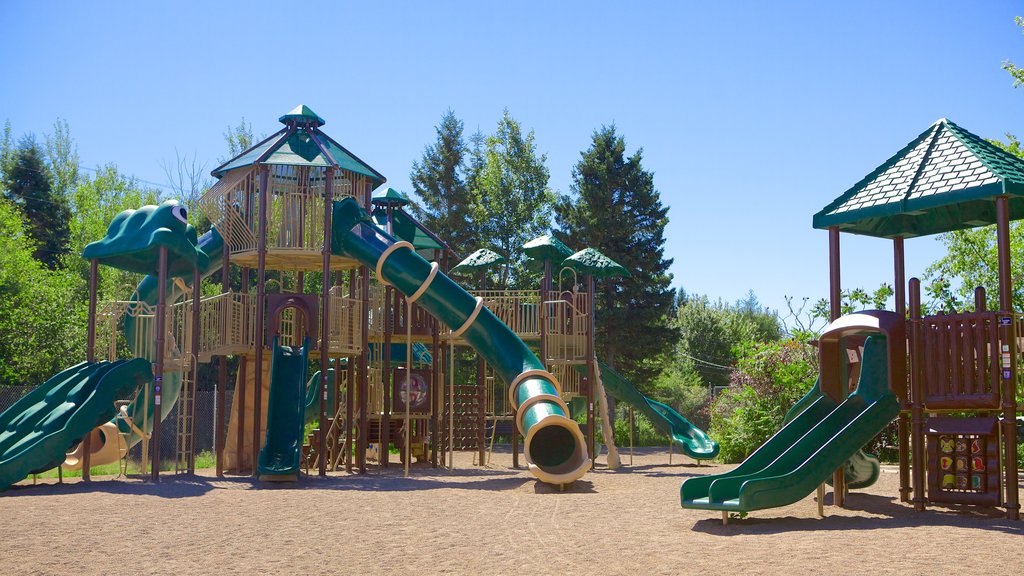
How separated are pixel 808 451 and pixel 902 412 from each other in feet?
6.39

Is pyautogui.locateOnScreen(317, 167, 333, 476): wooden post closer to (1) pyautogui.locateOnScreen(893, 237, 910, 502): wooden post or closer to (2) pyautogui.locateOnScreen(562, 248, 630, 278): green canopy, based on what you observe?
(2) pyautogui.locateOnScreen(562, 248, 630, 278): green canopy

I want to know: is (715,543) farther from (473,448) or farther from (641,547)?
(473,448)

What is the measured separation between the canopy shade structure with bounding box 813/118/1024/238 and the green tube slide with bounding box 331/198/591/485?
5.29m

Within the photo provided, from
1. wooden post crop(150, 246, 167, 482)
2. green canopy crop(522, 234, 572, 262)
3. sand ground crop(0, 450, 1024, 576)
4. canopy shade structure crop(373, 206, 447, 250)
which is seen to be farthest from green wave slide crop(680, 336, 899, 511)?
canopy shade structure crop(373, 206, 447, 250)

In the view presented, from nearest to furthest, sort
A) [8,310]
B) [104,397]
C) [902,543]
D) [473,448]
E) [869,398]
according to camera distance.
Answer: [902,543]
[869,398]
[104,397]
[473,448]
[8,310]

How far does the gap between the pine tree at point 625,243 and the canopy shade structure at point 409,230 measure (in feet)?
52.7

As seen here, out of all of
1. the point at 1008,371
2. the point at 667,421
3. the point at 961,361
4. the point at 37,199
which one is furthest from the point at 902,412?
the point at 37,199

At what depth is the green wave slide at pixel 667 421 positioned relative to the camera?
24172 millimetres

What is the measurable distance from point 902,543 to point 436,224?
1499 inches

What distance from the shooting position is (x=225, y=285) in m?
20.4

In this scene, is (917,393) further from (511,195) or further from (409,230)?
(511,195)

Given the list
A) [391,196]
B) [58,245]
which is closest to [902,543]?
[391,196]

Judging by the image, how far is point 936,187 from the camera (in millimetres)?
12742

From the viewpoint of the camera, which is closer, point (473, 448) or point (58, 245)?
point (473, 448)
